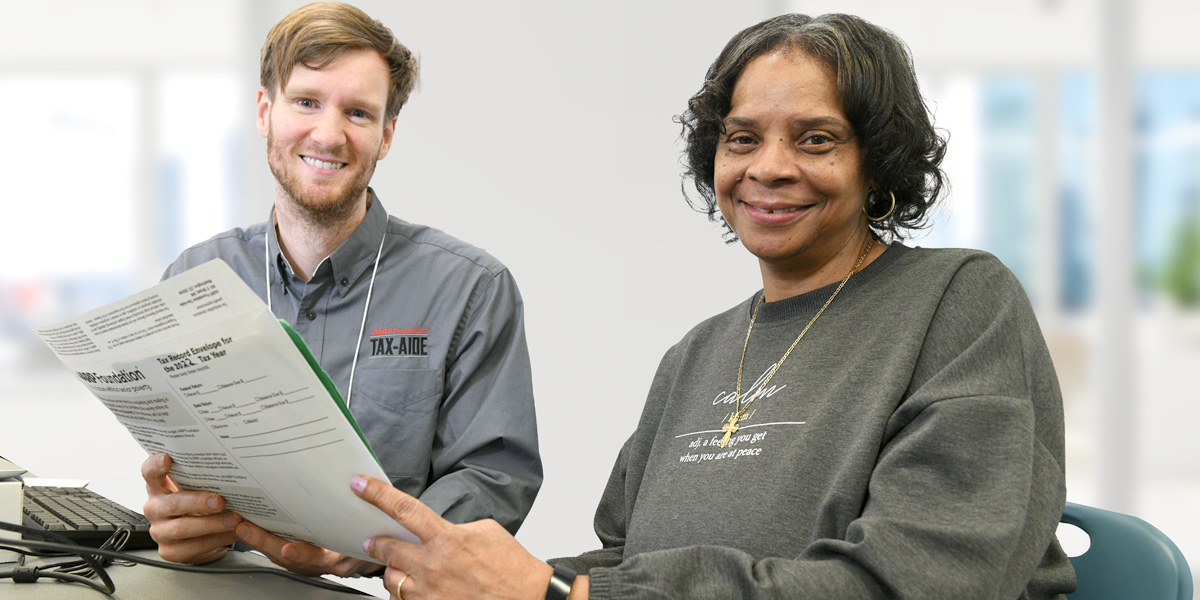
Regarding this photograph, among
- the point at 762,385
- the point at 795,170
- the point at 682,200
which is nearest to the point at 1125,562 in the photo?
the point at 762,385

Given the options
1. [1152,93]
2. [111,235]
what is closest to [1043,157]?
[1152,93]

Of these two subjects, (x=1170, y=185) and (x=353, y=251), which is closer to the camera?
(x=353, y=251)

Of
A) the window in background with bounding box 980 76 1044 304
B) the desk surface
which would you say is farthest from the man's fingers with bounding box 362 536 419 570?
the window in background with bounding box 980 76 1044 304

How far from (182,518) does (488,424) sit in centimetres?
49

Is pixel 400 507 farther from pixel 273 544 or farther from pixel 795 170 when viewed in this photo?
pixel 795 170

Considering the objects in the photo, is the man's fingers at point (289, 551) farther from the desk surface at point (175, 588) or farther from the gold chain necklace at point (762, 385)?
the gold chain necklace at point (762, 385)

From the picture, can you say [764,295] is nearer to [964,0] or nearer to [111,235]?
[964,0]

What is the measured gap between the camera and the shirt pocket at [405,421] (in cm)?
151

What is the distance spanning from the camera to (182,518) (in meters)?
1.10

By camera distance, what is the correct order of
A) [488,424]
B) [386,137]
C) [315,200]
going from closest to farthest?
[488,424] < [315,200] < [386,137]

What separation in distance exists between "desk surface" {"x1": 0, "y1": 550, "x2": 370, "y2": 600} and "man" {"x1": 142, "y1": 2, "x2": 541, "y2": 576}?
343 millimetres

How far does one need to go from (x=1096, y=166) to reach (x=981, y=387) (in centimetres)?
275

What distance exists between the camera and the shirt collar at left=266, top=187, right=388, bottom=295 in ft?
5.21

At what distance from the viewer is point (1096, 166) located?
3209 millimetres
